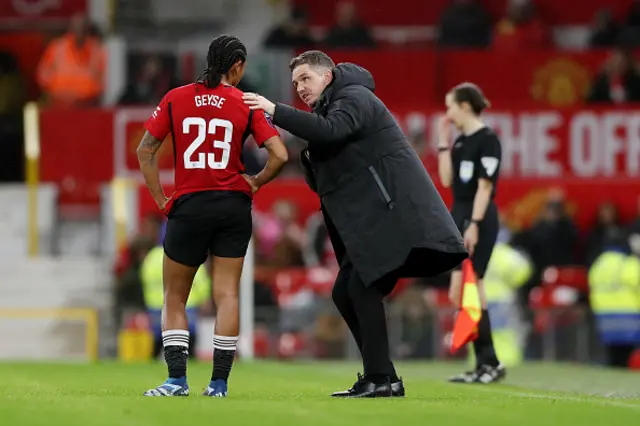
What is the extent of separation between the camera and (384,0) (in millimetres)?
27562

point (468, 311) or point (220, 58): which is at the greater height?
point (220, 58)

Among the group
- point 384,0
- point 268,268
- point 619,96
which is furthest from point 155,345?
point 384,0

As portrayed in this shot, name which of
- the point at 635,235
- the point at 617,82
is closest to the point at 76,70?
the point at 617,82

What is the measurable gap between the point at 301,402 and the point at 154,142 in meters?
1.77

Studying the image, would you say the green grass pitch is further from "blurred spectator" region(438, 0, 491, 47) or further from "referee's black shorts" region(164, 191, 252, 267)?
"blurred spectator" region(438, 0, 491, 47)

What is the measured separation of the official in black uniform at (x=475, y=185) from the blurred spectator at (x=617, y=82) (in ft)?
36.2

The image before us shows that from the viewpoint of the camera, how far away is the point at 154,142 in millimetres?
9914

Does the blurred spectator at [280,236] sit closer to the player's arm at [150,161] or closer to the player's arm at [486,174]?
the player's arm at [486,174]

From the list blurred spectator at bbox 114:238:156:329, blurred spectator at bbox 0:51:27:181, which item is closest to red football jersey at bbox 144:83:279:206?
blurred spectator at bbox 114:238:156:329

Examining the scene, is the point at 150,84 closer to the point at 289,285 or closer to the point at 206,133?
the point at 289,285

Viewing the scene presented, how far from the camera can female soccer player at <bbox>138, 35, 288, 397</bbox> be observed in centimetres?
977

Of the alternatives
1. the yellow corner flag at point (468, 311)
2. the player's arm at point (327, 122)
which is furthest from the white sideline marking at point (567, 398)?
the player's arm at point (327, 122)

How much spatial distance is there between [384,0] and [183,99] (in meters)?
18.1

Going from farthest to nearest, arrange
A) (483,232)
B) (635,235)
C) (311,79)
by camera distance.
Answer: (635,235)
(483,232)
(311,79)
